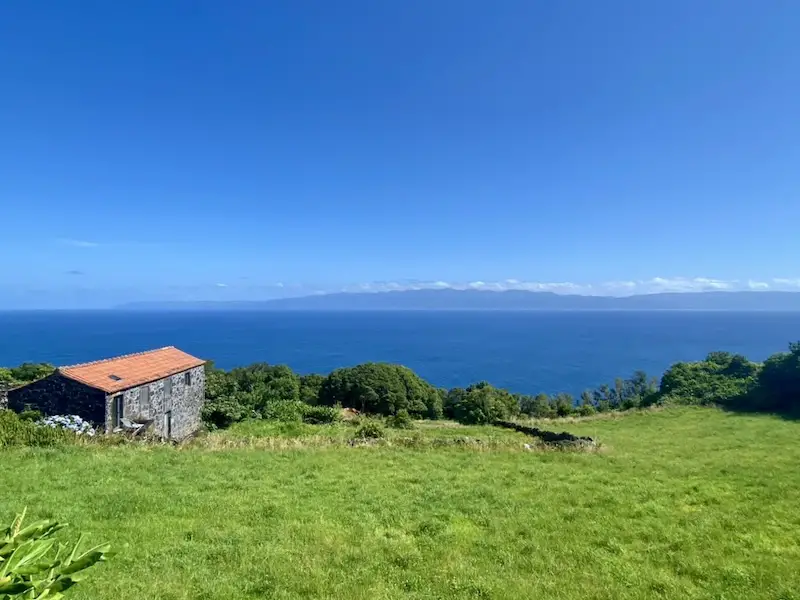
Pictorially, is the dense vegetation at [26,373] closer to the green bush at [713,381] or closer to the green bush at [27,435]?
the green bush at [27,435]

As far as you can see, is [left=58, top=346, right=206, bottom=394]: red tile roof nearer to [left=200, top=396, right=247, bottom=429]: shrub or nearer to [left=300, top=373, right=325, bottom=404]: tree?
A: [left=200, top=396, right=247, bottom=429]: shrub

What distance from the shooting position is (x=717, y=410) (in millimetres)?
34875

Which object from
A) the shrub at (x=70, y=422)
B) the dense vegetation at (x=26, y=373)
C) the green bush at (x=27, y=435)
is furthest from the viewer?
the dense vegetation at (x=26, y=373)

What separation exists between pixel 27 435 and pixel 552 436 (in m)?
23.9

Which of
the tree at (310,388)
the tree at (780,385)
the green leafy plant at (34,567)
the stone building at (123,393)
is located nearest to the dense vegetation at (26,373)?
the stone building at (123,393)

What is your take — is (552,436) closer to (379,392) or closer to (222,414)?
(222,414)

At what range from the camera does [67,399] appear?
23109mm

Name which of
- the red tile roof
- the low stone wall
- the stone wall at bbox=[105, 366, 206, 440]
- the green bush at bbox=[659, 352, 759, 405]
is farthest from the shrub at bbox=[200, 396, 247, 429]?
the green bush at bbox=[659, 352, 759, 405]

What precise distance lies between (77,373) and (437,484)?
19.6 m

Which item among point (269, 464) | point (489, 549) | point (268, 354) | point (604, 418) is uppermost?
point (489, 549)

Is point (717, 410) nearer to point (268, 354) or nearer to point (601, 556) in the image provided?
point (601, 556)

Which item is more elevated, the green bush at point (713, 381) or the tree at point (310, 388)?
the green bush at point (713, 381)

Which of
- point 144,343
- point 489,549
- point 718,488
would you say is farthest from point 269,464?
point 144,343

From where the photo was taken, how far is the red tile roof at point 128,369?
23491 mm
